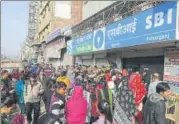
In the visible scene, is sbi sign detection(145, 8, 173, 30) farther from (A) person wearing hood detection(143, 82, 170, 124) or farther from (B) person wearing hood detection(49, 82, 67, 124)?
(B) person wearing hood detection(49, 82, 67, 124)

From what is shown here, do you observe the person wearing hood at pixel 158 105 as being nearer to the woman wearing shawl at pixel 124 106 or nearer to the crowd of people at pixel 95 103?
the crowd of people at pixel 95 103

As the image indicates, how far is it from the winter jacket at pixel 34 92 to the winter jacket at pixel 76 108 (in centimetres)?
369

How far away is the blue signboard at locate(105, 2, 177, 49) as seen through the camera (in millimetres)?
11070

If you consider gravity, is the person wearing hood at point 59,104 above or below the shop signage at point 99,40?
below

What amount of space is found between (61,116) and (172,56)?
7.01 m

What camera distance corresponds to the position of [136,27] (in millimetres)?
13594

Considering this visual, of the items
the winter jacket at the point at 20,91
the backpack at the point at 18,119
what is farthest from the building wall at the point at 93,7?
the backpack at the point at 18,119

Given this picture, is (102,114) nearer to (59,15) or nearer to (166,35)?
(166,35)

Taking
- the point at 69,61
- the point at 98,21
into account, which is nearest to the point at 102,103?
the point at 98,21

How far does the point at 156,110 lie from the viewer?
6.65 m

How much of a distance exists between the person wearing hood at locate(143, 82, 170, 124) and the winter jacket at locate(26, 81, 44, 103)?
4.86m

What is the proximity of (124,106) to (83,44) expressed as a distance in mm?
14443

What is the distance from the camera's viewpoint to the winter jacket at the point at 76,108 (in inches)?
288

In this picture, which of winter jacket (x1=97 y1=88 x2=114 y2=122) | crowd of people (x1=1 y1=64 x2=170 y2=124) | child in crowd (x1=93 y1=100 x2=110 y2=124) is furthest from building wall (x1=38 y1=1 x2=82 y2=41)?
child in crowd (x1=93 y1=100 x2=110 y2=124)
